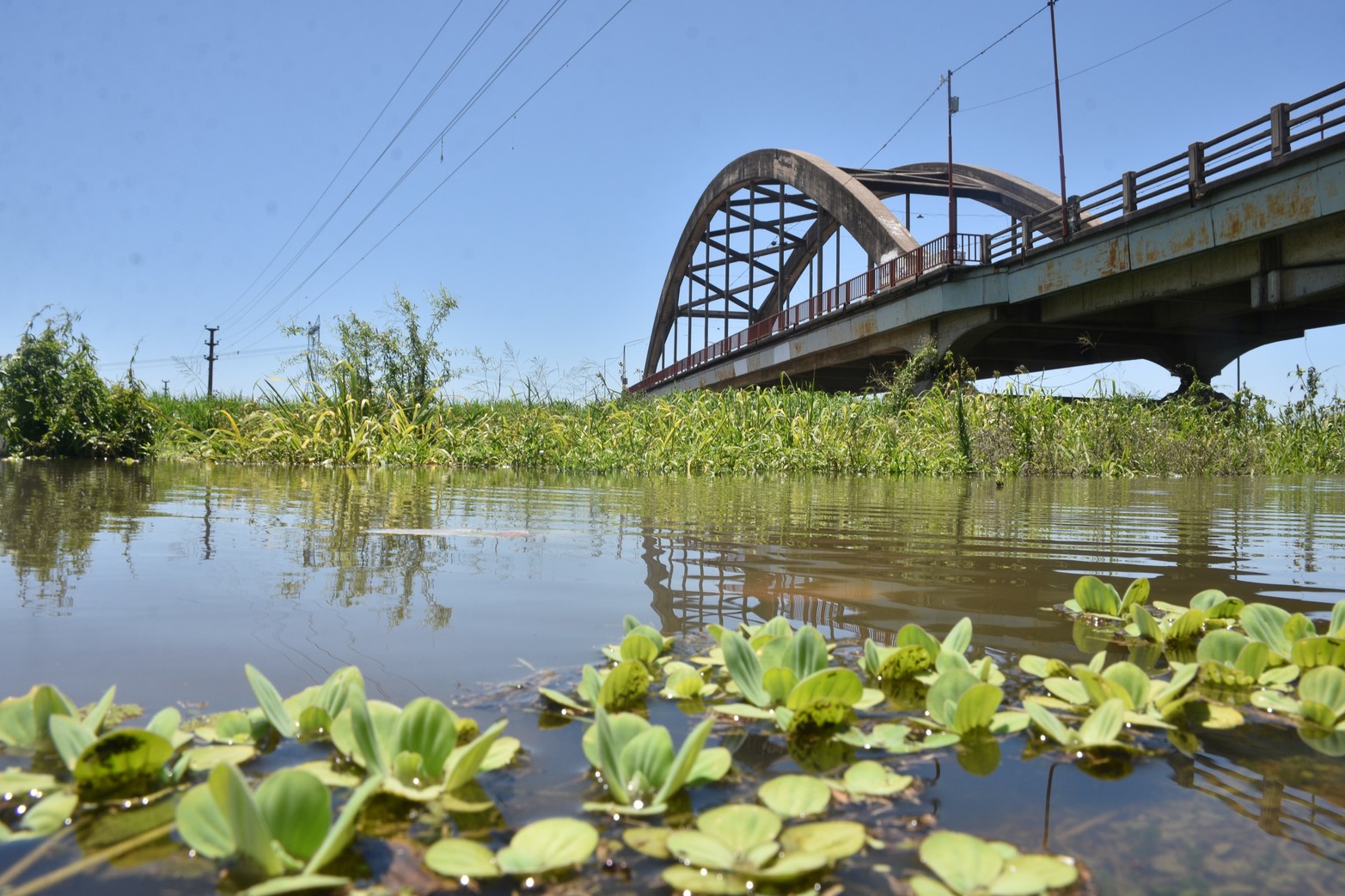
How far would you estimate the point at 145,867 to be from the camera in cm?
69

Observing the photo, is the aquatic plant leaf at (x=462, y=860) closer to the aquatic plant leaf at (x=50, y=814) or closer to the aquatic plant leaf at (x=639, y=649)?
the aquatic plant leaf at (x=50, y=814)

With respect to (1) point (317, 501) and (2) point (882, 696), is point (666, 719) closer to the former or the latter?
(2) point (882, 696)

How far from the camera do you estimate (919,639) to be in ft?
4.38

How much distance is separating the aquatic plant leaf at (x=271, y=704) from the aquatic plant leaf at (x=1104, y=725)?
910 millimetres

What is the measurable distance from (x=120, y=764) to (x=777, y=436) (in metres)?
9.66

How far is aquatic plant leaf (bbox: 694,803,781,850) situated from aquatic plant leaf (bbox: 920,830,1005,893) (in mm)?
131

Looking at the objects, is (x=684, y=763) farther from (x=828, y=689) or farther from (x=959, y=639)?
(x=959, y=639)

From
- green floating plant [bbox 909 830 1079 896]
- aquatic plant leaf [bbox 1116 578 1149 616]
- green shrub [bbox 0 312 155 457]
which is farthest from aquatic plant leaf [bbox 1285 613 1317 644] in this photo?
green shrub [bbox 0 312 155 457]

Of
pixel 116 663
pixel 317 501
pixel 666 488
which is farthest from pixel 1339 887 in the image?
pixel 666 488

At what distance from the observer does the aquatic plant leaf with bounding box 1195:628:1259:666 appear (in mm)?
1340

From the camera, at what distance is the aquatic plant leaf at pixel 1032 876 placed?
2.21 ft

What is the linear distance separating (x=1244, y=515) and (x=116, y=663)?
499 cm

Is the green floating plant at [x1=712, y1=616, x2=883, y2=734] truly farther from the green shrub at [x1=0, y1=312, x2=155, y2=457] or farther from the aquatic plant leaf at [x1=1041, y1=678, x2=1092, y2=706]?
the green shrub at [x1=0, y1=312, x2=155, y2=457]

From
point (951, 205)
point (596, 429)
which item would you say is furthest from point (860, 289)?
point (596, 429)
